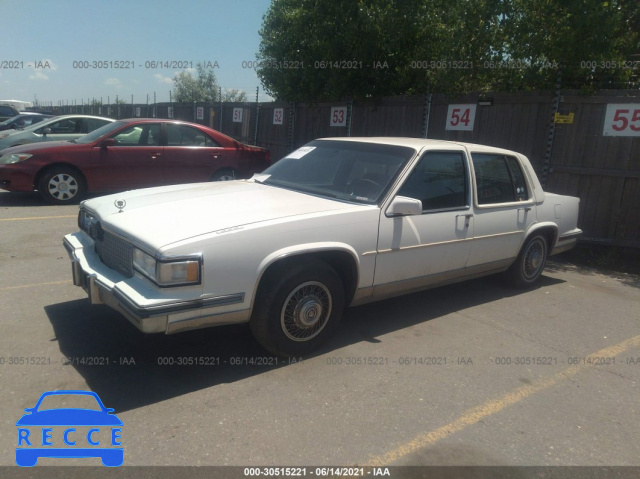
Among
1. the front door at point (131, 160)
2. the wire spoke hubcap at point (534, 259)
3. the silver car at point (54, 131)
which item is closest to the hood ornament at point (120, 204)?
the wire spoke hubcap at point (534, 259)

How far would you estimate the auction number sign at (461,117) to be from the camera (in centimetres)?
913

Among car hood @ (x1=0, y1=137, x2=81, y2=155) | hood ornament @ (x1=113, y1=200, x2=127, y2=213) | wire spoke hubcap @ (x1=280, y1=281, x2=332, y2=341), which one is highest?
car hood @ (x1=0, y1=137, x2=81, y2=155)

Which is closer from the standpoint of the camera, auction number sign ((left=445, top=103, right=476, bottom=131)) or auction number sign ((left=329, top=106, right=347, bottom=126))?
auction number sign ((left=445, top=103, right=476, bottom=131))

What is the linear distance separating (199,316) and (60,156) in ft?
22.6

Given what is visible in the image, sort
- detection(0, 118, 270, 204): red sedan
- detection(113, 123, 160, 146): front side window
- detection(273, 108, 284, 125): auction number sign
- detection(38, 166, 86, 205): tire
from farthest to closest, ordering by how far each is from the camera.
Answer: detection(273, 108, 284, 125): auction number sign
detection(113, 123, 160, 146): front side window
detection(38, 166, 86, 205): tire
detection(0, 118, 270, 204): red sedan

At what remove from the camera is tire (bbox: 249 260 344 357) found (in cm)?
358

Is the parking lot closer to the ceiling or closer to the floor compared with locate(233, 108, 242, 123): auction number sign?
closer to the floor

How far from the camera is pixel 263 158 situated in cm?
1027

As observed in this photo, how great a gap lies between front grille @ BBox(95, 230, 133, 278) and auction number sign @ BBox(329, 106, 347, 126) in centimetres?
867

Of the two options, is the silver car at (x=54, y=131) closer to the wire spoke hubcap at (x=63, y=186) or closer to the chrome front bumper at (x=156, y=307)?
the wire spoke hubcap at (x=63, y=186)

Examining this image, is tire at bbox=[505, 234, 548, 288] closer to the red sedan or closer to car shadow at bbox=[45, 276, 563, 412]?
car shadow at bbox=[45, 276, 563, 412]

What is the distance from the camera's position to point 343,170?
4676 mm

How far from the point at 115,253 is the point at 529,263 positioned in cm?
445

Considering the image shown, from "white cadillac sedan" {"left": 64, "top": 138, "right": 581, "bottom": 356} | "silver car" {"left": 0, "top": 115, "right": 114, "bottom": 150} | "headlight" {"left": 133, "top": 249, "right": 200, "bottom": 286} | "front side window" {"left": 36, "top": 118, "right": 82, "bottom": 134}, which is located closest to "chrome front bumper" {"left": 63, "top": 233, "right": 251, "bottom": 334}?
"white cadillac sedan" {"left": 64, "top": 138, "right": 581, "bottom": 356}
